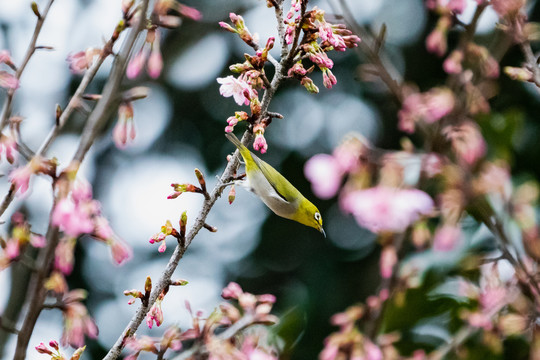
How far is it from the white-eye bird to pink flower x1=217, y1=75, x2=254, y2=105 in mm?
603

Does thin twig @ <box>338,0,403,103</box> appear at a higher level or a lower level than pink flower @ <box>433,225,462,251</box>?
higher

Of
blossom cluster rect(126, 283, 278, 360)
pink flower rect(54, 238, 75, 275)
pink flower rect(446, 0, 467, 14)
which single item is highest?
pink flower rect(446, 0, 467, 14)

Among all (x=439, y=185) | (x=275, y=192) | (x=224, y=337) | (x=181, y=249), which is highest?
(x=439, y=185)

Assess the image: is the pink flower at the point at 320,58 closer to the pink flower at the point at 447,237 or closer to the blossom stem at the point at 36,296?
the pink flower at the point at 447,237

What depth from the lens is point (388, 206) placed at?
0.89 meters

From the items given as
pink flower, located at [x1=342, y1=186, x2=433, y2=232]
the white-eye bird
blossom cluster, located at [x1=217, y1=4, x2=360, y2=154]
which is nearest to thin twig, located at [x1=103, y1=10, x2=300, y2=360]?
blossom cluster, located at [x1=217, y1=4, x2=360, y2=154]

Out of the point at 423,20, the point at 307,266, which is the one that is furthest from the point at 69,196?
the point at 423,20

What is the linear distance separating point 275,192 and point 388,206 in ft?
4.38

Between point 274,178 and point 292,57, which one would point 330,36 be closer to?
point 292,57

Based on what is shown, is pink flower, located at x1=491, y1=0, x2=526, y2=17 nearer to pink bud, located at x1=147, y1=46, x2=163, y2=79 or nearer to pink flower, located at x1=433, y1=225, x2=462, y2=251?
pink flower, located at x1=433, y1=225, x2=462, y2=251

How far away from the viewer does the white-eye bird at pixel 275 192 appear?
2.08 m

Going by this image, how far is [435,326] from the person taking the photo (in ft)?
8.50

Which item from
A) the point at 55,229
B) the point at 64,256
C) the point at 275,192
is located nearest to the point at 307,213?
the point at 275,192

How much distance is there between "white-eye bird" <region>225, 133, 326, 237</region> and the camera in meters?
2.08
